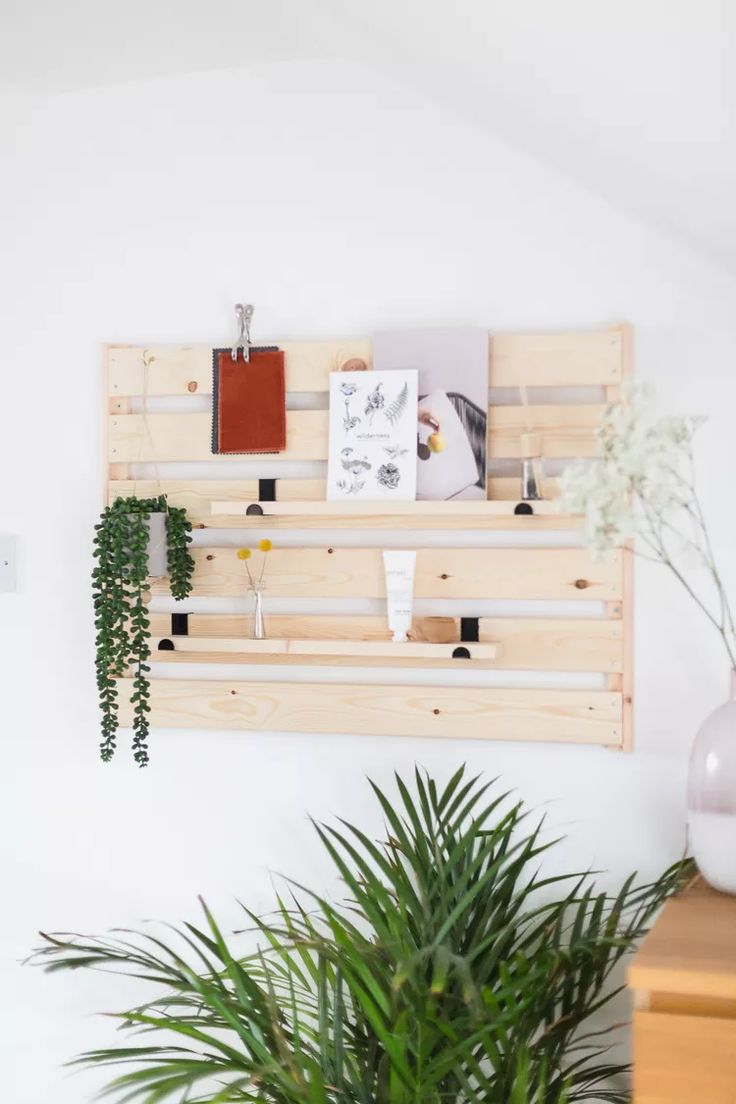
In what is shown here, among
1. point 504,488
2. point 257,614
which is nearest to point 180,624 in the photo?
point 257,614

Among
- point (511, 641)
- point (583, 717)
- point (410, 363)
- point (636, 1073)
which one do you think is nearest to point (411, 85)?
point (410, 363)

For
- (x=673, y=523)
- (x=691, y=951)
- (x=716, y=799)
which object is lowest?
(x=691, y=951)

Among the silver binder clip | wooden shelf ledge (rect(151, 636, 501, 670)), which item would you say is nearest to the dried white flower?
wooden shelf ledge (rect(151, 636, 501, 670))

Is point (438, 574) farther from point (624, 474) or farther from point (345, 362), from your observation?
point (624, 474)

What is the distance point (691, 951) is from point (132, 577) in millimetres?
1089

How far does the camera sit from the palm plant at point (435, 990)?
152 cm

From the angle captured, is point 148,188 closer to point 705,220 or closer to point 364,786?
point 705,220

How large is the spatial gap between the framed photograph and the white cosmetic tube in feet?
0.40

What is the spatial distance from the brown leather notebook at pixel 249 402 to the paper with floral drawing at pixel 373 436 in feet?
0.36

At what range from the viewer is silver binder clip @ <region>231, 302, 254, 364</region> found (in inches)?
80.3

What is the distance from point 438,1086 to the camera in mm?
1669

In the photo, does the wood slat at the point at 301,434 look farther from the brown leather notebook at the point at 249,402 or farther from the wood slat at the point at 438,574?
the wood slat at the point at 438,574

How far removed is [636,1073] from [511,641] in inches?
30.2

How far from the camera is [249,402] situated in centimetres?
204
